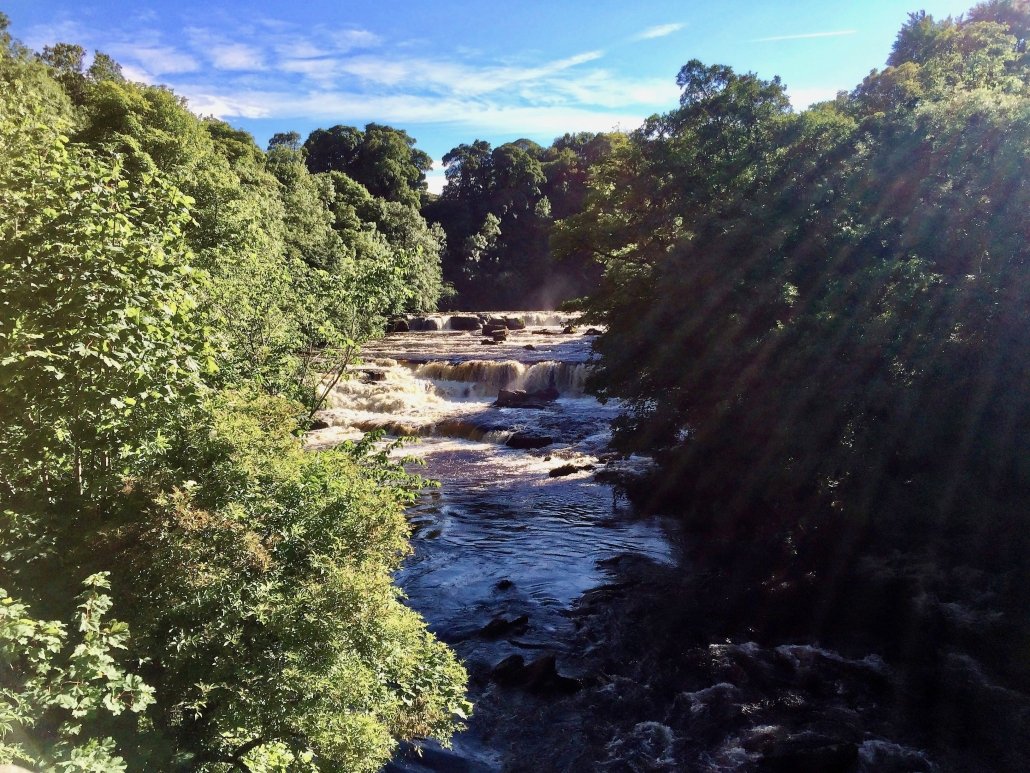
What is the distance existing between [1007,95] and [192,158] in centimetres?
2969

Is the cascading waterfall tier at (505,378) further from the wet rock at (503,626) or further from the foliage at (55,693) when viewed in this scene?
the foliage at (55,693)

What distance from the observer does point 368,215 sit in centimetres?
6034

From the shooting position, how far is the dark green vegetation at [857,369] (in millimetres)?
11344

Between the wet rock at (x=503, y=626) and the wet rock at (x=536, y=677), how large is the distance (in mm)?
1196

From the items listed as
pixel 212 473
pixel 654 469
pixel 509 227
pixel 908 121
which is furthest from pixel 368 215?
pixel 212 473

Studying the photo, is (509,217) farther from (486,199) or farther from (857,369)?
(857,369)

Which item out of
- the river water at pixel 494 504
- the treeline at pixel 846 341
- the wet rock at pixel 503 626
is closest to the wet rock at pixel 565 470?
the river water at pixel 494 504

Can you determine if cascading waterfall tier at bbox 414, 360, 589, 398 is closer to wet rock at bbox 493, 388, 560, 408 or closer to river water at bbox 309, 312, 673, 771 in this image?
river water at bbox 309, 312, 673, 771

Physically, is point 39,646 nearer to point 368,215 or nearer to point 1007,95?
point 1007,95

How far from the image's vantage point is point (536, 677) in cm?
1123

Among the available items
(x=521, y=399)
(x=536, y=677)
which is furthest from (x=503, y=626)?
(x=521, y=399)

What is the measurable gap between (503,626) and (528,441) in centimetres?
1315

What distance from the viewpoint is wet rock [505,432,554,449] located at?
2583 cm

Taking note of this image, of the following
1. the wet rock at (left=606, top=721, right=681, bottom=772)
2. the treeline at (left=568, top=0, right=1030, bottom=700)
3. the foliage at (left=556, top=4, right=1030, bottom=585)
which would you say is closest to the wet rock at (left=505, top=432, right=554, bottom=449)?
the treeline at (left=568, top=0, right=1030, bottom=700)
